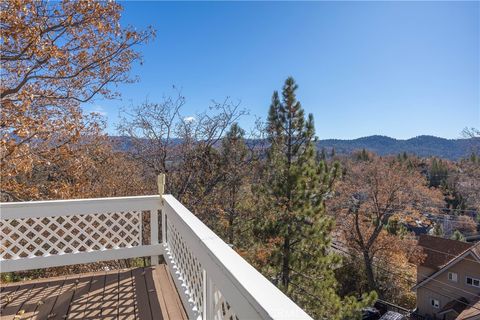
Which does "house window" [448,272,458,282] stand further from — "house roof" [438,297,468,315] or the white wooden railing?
the white wooden railing

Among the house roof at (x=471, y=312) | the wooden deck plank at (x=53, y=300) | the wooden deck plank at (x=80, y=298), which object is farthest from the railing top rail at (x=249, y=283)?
the house roof at (x=471, y=312)

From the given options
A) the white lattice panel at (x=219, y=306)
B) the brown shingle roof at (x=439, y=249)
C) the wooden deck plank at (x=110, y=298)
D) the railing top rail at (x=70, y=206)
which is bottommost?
the brown shingle roof at (x=439, y=249)

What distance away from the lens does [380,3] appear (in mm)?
7043

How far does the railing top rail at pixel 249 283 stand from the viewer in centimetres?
80

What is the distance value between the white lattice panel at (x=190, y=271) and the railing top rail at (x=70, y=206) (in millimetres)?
736

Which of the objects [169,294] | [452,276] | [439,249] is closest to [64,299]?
[169,294]

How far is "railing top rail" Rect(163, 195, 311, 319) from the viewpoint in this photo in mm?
800

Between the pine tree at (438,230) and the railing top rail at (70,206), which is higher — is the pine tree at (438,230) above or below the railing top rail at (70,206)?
below

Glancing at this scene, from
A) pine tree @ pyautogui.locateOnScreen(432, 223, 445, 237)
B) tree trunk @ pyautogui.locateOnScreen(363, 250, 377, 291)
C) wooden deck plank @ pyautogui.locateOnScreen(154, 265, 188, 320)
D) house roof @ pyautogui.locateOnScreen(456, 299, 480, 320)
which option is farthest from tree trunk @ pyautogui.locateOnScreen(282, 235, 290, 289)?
pine tree @ pyautogui.locateOnScreen(432, 223, 445, 237)

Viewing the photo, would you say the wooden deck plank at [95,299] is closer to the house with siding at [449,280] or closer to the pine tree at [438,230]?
the house with siding at [449,280]

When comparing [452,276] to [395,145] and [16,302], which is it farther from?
[395,145]

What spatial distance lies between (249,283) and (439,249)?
15.7 meters

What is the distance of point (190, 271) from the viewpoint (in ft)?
7.63

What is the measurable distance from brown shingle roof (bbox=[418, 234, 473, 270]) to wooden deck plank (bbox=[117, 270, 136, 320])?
1291cm
